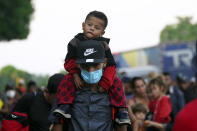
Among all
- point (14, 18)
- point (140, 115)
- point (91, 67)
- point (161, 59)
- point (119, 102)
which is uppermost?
point (14, 18)

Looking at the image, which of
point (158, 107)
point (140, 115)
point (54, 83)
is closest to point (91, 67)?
point (54, 83)

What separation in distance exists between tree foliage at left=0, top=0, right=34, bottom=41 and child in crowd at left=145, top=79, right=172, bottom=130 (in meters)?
23.8

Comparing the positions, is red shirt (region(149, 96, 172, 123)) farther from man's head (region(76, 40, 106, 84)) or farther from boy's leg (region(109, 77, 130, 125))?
man's head (region(76, 40, 106, 84))

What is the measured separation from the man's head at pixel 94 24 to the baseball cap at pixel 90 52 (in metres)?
0.12

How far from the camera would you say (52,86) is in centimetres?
483

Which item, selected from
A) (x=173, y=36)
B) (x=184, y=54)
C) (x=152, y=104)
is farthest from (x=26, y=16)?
(x=173, y=36)

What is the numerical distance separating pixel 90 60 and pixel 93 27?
0.31 metres

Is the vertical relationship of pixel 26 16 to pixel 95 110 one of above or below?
above

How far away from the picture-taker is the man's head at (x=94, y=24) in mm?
3494

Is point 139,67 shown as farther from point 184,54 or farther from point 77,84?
point 77,84

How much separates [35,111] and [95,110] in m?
1.73

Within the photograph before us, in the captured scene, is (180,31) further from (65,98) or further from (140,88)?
(65,98)

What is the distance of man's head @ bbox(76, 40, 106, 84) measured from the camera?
334 cm

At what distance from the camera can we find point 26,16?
32719 mm
